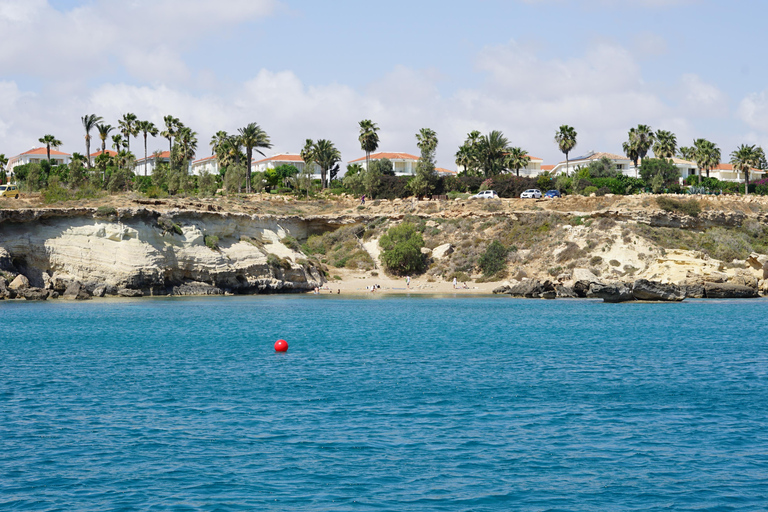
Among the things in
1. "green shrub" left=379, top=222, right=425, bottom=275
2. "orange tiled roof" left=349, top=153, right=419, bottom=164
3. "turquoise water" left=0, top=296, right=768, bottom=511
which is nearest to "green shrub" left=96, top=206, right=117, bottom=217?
"turquoise water" left=0, top=296, right=768, bottom=511

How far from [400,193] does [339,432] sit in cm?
8387

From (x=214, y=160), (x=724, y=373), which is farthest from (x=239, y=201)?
(x=724, y=373)

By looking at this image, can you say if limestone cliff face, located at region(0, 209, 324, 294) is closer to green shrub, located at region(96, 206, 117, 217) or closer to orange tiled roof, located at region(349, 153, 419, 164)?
green shrub, located at region(96, 206, 117, 217)

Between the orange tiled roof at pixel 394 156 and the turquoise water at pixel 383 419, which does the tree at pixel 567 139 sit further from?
the turquoise water at pixel 383 419

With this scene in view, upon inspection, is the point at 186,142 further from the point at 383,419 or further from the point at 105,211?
the point at 383,419

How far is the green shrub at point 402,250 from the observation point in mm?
78812

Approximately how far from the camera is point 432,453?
17781 millimetres

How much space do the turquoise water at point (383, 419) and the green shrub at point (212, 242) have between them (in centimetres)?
2712

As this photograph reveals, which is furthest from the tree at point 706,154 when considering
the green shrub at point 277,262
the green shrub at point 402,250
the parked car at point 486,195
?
the green shrub at point 277,262

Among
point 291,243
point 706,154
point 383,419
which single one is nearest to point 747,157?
point 706,154

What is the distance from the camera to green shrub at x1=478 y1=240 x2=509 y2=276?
7788 cm

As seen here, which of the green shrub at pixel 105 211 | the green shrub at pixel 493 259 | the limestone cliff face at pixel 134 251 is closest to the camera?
the limestone cliff face at pixel 134 251

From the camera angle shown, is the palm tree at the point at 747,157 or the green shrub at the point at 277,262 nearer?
the green shrub at the point at 277,262

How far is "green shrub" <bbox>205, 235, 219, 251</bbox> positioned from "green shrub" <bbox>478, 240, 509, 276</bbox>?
88.2ft
